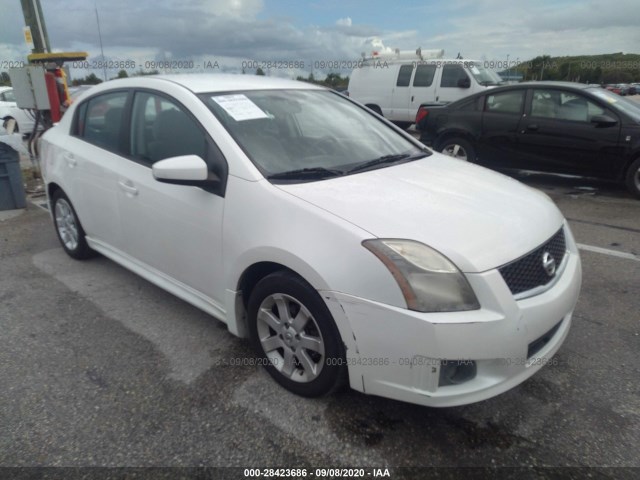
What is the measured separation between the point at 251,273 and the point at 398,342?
889 mm

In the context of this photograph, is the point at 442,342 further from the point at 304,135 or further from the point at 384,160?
the point at 304,135

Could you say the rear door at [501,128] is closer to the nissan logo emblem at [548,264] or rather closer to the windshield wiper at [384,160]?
the windshield wiper at [384,160]

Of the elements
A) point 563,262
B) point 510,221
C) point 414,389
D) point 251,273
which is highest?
point 510,221

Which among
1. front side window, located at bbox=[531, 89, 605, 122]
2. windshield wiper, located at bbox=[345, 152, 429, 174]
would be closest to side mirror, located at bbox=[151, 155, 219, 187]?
windshield wiper, located at bbox=[345, 152, 429, 174]

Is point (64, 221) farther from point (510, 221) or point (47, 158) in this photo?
point (510, 221)

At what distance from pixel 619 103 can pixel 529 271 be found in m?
5.54

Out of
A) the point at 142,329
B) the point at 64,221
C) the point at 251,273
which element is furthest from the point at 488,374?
the point at 64,221

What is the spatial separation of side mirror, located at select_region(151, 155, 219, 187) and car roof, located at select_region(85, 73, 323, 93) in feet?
2.05

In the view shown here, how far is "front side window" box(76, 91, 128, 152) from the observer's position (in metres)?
3.40

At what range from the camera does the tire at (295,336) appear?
2.14 m

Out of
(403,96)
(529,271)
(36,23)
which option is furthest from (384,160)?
(403,96)

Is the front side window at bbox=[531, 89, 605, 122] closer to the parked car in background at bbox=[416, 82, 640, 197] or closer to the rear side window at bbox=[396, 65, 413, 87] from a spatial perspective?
the parked car in background at bbox=[416, 82, 640, 197]

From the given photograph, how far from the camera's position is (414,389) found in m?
2.00

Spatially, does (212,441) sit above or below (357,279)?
below
